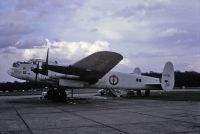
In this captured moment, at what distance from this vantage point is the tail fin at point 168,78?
1551 inches

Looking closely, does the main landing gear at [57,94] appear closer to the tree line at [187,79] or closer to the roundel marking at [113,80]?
the roundel marking at [113,80]

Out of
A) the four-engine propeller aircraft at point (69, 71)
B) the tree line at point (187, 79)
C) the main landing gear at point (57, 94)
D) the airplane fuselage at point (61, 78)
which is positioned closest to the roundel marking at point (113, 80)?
the airplane fuselage at point (61, 78)

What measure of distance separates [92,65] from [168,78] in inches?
594

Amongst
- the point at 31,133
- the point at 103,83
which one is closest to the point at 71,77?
the point at 103,83

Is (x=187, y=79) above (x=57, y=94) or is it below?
above

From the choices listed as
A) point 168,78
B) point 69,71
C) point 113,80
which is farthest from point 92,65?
point 168,78

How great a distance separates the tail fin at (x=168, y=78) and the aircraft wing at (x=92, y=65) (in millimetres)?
13037

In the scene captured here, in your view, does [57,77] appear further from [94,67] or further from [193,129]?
[193,129]

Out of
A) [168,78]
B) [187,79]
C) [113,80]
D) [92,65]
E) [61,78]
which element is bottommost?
[61,78]

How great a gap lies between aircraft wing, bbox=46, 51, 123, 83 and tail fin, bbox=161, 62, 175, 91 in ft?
42.8

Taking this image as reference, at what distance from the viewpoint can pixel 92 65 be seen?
90.1 ft

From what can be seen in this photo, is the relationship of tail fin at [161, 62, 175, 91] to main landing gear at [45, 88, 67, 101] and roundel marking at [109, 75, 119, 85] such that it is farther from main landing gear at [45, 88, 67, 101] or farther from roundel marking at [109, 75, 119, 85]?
Answer: main landing gear at [45, 88, 67, 101]

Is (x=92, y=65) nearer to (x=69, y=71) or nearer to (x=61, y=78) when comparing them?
(x=69, y=71)

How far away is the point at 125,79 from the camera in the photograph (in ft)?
122
